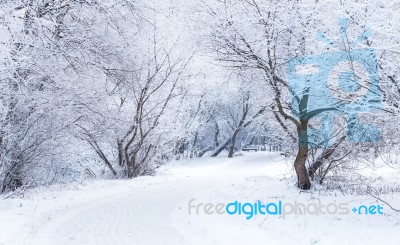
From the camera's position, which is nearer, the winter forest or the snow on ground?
the snow on ground

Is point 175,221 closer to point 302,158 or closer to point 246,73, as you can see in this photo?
point 302,158

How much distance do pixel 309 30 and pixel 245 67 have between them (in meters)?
3.25

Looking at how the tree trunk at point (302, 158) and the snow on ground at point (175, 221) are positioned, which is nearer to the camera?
the snow on ground at point (175, 221)

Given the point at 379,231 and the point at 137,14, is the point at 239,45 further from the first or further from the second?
the point at 379,231

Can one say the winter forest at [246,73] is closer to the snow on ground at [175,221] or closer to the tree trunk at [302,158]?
the tree trunk at [302,158]

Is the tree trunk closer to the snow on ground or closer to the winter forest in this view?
the winter forest

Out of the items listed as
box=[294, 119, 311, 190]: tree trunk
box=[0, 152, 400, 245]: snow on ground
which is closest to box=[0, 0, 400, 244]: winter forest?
box=[294, 119, 311, 190]: tree trunk

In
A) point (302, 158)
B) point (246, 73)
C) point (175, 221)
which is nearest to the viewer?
point (175, 221)

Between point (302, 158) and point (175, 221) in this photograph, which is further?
point (302, 158)

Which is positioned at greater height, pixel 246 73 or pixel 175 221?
pixel 246 73

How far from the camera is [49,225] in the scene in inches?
336

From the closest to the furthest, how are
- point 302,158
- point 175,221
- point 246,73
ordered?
point 175,221, point 302,158, point 246,73

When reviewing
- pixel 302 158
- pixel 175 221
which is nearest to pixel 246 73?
pixel 302 158

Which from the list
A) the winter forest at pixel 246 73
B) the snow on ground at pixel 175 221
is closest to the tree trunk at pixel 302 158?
the winter forest at pixel 246 73
